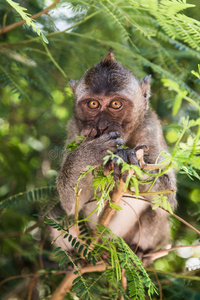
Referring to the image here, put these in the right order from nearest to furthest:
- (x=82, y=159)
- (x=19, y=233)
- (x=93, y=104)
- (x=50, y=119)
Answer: (x=82, y=159) < (x=93, y=104) < (x=19, y=233) < (x=50, y=119)

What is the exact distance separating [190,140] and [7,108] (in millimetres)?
4542

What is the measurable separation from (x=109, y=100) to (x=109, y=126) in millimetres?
376

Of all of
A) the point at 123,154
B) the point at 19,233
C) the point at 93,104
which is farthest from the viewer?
the point at 19,233

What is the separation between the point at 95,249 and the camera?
3.33 meters

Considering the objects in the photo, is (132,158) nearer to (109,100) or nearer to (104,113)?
(104,113)

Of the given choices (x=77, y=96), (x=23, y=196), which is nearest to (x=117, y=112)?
(x=77, y=96)

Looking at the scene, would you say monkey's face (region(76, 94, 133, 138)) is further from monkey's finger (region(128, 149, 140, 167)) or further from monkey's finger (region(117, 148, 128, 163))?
monkey's finger (region(128, 149, 140, 167))

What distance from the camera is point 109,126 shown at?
3674 millimetres

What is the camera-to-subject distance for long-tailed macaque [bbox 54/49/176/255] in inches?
142

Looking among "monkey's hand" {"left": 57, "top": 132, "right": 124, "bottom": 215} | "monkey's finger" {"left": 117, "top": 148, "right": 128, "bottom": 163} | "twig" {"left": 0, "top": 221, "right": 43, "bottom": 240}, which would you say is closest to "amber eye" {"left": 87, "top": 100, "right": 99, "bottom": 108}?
"monkey's hand" {"left": 57, "top": 132, "right": 124, "bottom": 215}

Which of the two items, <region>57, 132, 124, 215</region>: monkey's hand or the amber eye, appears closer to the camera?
<region>57, 132, 124, 215</region>: monkey's hand

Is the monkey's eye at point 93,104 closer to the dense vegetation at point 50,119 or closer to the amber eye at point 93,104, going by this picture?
the amber eye at point 93,104

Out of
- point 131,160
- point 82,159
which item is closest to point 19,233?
point 82,159

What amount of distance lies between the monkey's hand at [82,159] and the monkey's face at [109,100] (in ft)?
0.68
